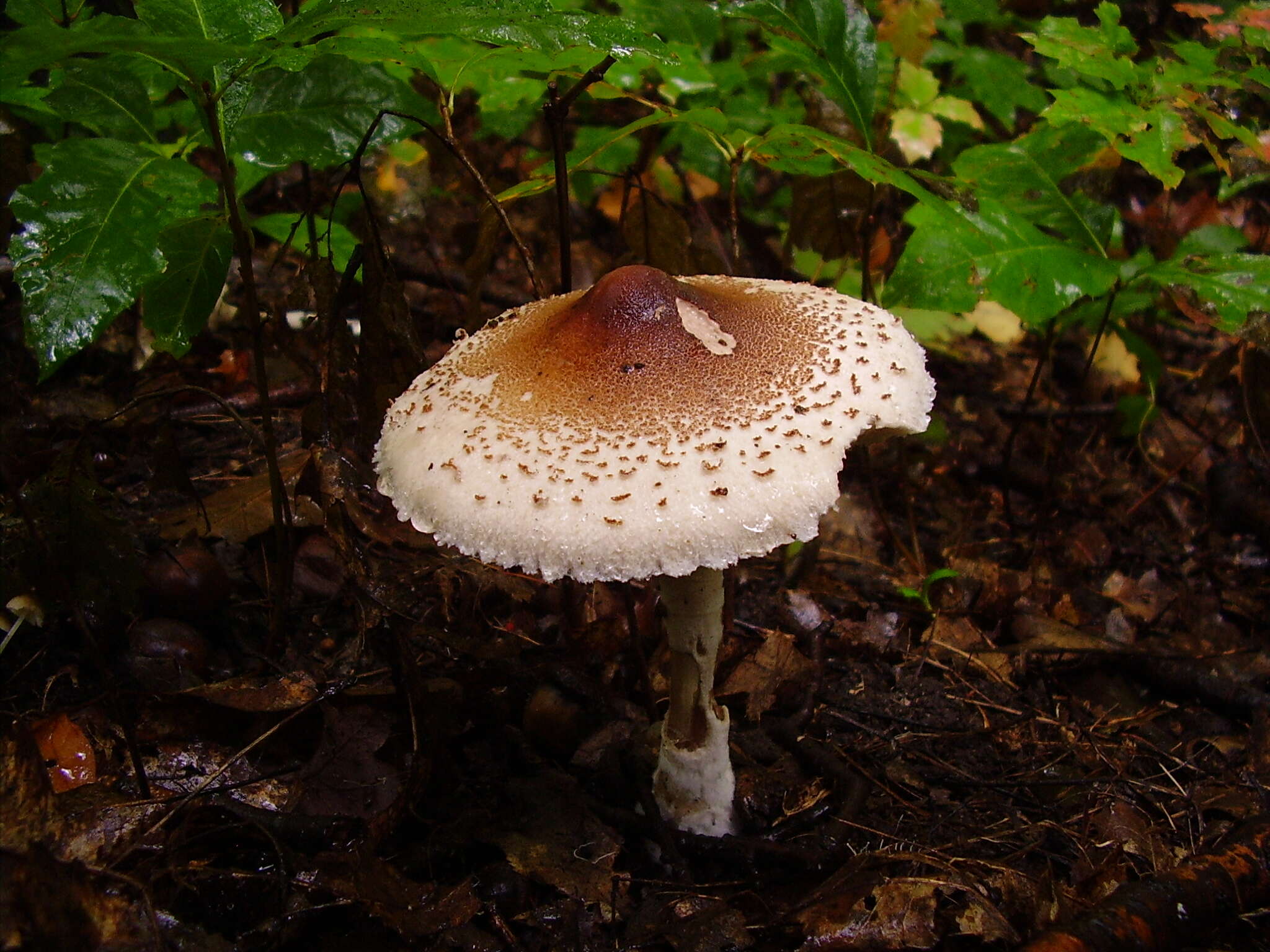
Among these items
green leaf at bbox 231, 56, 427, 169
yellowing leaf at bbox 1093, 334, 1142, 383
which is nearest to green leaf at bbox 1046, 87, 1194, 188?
green leaf at bbox 231, 56, 427, 169

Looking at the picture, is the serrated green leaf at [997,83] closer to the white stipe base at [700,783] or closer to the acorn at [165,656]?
the white stipe base at [700,783]

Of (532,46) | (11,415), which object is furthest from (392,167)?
(532,46)

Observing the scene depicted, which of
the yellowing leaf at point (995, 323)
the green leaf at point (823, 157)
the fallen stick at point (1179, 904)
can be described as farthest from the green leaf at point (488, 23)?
the yellowing leaf at point (995, 323)

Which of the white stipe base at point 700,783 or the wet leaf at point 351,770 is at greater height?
the wet leaf at point 351,770

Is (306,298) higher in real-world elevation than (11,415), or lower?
higher

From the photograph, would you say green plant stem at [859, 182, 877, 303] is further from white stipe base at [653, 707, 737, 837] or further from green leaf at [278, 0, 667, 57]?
white stipe base at [653, 707, 737, 837]

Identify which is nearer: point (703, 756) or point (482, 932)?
point (482, 932)

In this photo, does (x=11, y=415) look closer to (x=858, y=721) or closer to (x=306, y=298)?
(x=306, y=298)

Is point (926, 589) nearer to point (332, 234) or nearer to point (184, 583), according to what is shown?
point (332, 234)
